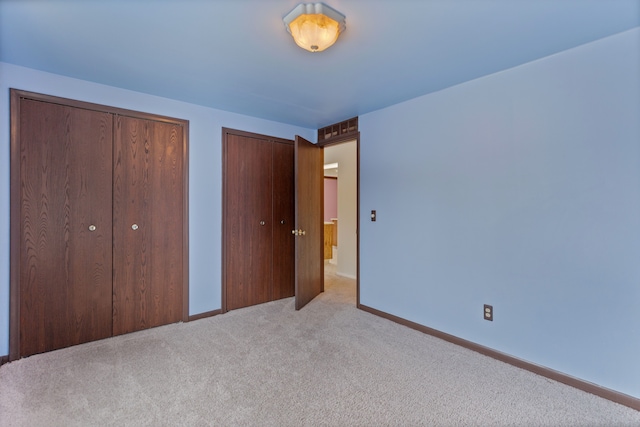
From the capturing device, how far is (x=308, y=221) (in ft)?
12.0

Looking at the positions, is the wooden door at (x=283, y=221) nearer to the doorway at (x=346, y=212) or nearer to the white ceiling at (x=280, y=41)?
the doorway at (x=346, y=212)

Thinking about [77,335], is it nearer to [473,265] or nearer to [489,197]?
[473,265]

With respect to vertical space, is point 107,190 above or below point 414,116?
below

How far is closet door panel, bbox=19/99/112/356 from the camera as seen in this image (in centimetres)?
229

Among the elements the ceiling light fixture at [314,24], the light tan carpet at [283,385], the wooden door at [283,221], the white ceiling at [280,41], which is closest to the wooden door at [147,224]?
the light tan carpet at [283,385]

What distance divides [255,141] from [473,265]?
8.88 feet

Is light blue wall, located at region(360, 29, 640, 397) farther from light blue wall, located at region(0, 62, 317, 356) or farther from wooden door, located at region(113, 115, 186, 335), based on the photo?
wooden door, located at region(113, 115, 186, 335)

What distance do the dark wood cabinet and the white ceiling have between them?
0.90 meters

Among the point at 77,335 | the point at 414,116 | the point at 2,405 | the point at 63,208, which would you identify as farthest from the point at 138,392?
the point at 414,116

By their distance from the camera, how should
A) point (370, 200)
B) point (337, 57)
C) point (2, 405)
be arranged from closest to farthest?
point (2, 405) < point (337, 57) < point (370, 200)

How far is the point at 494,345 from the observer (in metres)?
2.35

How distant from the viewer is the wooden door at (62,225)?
7.48 feet

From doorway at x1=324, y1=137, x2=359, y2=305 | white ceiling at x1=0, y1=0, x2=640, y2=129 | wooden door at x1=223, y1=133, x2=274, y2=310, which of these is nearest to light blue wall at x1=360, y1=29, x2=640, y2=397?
white ceiling at x1=0, y1=0, x2=640, y2=129

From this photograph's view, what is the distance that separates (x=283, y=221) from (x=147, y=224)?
1551 millimetres
